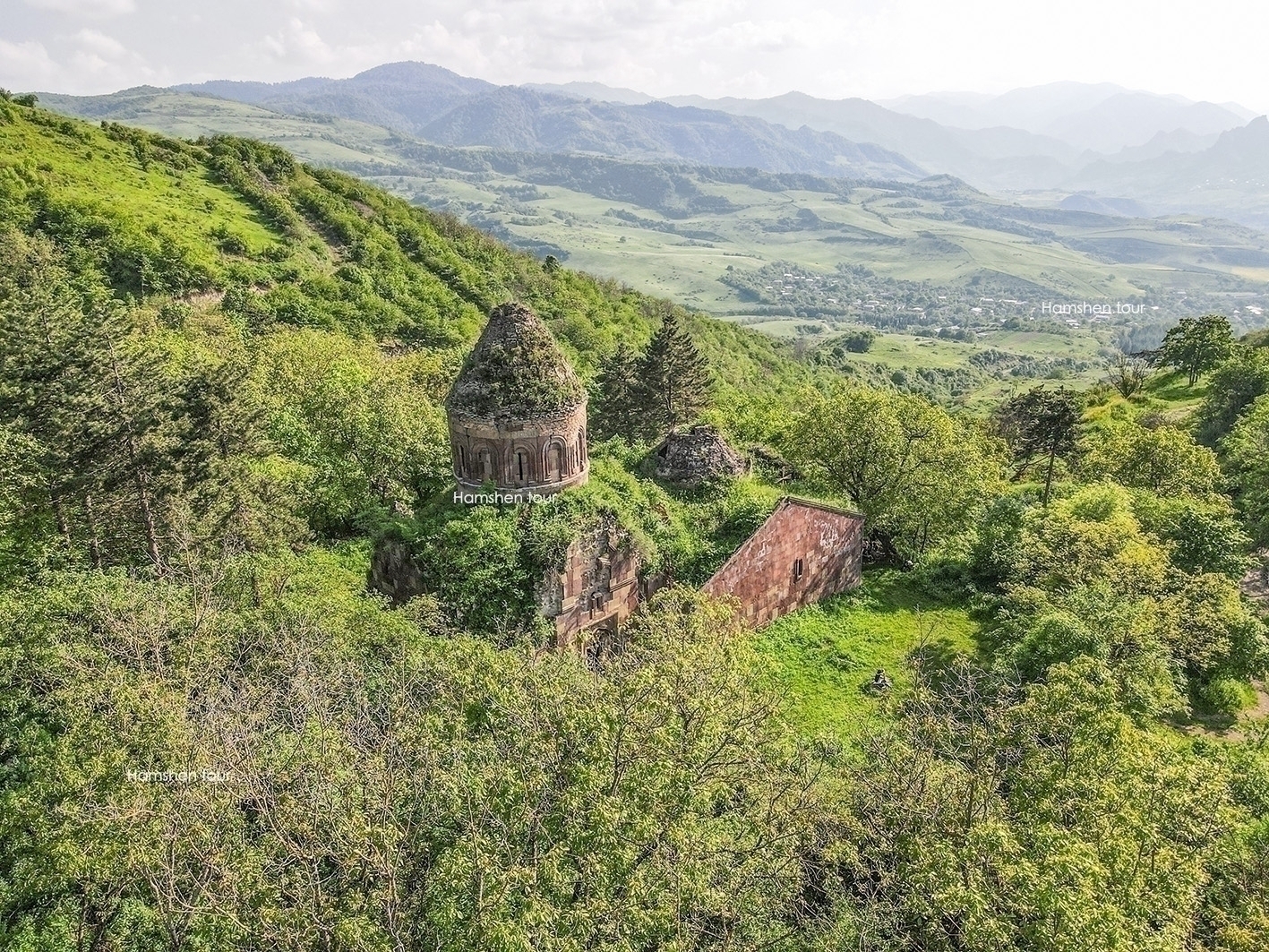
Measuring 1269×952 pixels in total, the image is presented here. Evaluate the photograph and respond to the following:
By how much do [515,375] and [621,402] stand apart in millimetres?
38610

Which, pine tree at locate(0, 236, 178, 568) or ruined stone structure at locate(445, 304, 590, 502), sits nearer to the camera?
pine tree at locate(0, 236, 178, 568)

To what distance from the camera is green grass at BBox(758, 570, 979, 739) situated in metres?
29.0

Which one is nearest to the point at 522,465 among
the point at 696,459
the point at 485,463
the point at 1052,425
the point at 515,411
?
the point at 485,463

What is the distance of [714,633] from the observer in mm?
23781

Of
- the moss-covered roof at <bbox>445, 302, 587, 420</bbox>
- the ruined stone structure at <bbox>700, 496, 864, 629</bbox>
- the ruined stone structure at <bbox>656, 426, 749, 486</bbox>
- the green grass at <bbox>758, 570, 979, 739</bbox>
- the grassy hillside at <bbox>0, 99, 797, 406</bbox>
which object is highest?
the grassy hillside at <bbox>0, 99, 797, 406</bbox>

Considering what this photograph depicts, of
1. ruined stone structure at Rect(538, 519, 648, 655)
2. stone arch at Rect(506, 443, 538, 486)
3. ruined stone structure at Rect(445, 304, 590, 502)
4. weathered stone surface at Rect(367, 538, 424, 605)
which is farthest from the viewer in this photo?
stone arch at Rect(506, 443, 538, 486)

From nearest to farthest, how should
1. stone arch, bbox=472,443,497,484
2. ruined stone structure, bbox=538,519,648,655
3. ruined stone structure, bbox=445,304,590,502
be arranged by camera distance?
ruined stone structure, bbox=538,519,648,655, ruined stone structure, bbox=445,304,590,502, stone arch, bbox=472,443,497,484

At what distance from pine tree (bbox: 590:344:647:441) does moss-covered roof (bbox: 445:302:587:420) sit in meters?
35.1

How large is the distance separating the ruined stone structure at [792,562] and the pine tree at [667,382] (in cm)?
2711

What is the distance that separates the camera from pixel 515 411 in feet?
89.7

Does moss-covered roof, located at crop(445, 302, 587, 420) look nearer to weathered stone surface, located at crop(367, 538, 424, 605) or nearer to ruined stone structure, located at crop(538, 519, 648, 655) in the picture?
ruined stone structure, located at crop(538, 519, 648, 655)

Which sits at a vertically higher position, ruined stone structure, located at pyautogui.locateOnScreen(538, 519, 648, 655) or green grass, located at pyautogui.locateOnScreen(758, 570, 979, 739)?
ruined stone structure, located at pyautogui.locateOnScreen(538, 519, 648, 655)

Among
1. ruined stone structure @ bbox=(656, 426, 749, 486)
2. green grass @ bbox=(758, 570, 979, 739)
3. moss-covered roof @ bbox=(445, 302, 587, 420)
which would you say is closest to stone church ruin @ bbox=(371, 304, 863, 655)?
moss-covered roof @ bbox=(445, 302, 587, 420)

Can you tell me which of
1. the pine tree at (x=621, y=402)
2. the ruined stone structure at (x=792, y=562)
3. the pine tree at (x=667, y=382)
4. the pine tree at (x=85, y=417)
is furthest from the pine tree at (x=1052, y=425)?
the pine tree at (x=85, y=417)
